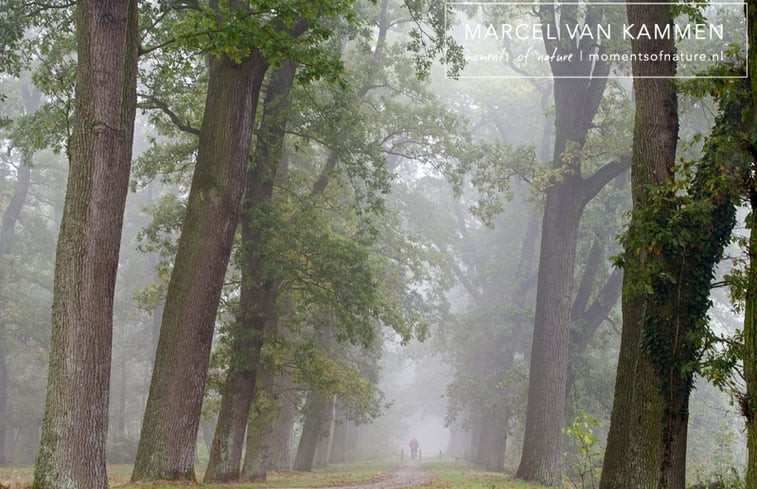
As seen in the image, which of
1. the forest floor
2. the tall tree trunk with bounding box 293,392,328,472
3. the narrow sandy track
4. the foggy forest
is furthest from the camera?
the tall tree trunk with bounding box 293,392,328,472

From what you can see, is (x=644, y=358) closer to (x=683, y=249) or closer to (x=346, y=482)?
(x=683, y=249)

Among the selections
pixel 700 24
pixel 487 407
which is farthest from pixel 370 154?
pixel 487 407

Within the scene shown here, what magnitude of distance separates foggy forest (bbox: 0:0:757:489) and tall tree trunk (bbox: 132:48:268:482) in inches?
1.6

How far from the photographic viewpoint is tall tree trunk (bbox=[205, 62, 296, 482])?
49.7ft

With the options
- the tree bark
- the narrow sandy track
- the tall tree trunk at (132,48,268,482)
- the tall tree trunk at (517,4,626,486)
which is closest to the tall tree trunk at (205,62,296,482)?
the narrow sandy track

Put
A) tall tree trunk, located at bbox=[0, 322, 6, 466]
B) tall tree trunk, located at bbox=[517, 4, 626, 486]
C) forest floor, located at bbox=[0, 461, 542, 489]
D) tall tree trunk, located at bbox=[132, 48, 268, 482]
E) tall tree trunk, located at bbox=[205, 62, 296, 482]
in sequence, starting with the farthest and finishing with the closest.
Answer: tall tree trunk, located at bbox=[0, 322, 6, 466]
tall tree trunk, located at bbox=[517, 4, 626, 486]
tall tree trunk, located at bbox=[205, 62, 296, 482]
forest floor, located at bbox=[0, 461, 542, 489]
tall tree trunk, located at bbox=[132, 48, 268, 482]

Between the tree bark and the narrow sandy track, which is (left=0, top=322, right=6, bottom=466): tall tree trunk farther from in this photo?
the tree bark

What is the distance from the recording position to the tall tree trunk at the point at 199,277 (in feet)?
36.8

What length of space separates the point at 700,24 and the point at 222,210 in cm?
815

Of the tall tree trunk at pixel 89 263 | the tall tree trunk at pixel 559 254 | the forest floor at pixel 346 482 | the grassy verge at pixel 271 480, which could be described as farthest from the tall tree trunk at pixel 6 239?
the tall tree trunk at pixel 89 263

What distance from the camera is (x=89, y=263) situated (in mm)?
8328

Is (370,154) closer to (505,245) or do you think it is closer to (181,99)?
(181,99)

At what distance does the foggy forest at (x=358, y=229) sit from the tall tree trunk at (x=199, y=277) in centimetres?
4

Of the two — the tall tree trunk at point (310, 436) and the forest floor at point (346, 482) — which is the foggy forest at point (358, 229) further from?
the forest floor at point (346, 482)
